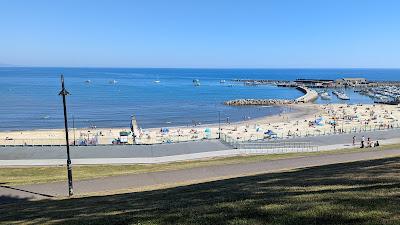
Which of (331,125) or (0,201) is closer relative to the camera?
(0,201)

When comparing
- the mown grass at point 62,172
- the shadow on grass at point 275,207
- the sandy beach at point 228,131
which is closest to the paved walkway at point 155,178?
the mown grass at point 62,172

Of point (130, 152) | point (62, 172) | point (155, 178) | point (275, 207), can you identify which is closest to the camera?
point (275, 207)

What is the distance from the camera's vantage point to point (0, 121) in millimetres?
68125

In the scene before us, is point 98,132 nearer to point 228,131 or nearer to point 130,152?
point 228,131

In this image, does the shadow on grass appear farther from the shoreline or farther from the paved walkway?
the shoreline

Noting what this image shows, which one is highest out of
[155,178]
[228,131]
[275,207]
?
[275,207]

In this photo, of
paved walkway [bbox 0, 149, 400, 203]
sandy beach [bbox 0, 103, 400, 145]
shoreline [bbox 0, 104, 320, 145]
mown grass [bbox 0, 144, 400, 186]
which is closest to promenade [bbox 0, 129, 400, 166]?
mown grass [bbox 0, 144, 400, 186]

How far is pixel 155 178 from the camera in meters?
20.2

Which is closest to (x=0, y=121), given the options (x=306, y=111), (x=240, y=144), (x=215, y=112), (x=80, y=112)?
(x=80, y=112)

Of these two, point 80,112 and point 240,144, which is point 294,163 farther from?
point 80,112

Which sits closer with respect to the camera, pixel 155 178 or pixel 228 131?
pixel 155 178

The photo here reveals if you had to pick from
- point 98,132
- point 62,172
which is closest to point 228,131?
point 98,132

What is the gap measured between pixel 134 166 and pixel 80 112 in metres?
57.8

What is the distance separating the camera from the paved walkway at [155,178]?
1819 cm
